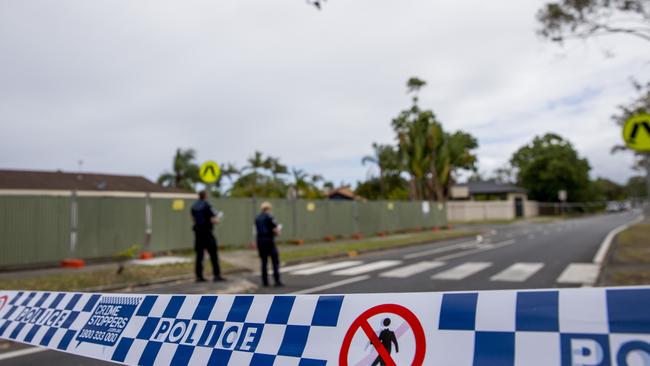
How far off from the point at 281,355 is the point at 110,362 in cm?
116

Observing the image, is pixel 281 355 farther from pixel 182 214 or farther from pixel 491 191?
pixel 491 191

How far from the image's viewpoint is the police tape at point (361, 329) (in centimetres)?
177

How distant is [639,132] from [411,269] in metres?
5.63

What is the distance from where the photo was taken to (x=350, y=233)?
25.2 metres

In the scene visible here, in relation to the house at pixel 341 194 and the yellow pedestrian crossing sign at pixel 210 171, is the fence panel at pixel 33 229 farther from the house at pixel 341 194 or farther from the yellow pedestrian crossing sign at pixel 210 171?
Answer: the house at pixel 341 194

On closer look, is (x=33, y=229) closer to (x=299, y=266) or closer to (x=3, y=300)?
(x=299, y=266)

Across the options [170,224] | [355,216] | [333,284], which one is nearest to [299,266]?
[333,284]

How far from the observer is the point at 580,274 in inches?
402

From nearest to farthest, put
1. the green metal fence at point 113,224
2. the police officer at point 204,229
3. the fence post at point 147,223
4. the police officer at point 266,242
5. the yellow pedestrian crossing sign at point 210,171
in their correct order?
the police officer at point 266,242
the police officer at point 204,229
the yellow pedestrian crossing sign at point 210,171
the green metal fence at point 113,224
the fence post at point 147,223

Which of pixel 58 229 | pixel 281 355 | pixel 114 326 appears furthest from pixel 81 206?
pixel 281 355

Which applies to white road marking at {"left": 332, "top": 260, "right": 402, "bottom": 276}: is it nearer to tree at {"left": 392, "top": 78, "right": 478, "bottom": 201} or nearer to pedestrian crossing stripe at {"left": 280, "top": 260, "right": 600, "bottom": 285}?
pedestrian crossing stripe at {"left": 280, "top": 260, "right": 600, "bottom": 285}

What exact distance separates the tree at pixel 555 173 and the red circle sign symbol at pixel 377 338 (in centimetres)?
7029

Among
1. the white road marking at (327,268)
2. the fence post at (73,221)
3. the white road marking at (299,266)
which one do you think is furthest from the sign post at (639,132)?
the fence post at (73,221)

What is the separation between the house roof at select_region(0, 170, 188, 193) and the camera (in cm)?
3369
